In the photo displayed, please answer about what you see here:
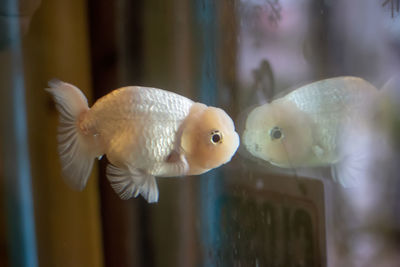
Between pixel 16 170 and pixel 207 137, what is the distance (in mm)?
545

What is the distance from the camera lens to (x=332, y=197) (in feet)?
1.91

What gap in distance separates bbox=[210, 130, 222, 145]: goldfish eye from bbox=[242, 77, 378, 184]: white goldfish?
3.6 inches

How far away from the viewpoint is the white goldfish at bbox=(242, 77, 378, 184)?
545 millimetres

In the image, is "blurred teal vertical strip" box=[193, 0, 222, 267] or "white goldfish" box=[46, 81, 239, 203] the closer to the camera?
"white goldfish" box=[46, 81, 239, 203]

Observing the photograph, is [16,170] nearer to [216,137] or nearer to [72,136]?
[72,136]

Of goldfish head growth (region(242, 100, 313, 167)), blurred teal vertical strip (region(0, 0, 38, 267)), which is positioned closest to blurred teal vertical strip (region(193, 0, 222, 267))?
goldfish head growth (region(242, 100, 313, 167))

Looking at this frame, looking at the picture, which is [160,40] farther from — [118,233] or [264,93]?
[118,233]

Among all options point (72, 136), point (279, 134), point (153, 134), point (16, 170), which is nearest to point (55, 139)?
point (16, 170)

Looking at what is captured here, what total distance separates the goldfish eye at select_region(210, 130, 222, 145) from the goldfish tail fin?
0.61 ft

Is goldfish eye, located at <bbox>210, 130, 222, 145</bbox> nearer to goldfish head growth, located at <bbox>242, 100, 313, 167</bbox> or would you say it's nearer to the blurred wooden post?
goldfish head growth, located at <bbox>242, 100, 313, 167</bbox>

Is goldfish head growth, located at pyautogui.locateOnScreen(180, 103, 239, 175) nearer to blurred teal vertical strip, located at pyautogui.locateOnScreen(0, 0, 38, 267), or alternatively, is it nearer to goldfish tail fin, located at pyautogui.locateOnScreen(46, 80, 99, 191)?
goldfish tail fin, located at pyautogui.locateOnScreen(46, 80, 99, 191)

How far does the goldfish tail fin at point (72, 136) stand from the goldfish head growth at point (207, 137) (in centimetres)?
15

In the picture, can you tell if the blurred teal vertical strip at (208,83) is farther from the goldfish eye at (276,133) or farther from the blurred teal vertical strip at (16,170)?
the blurred teal vertical strip at (16,170)

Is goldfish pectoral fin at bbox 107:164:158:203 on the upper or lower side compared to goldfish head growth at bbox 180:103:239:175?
lower
